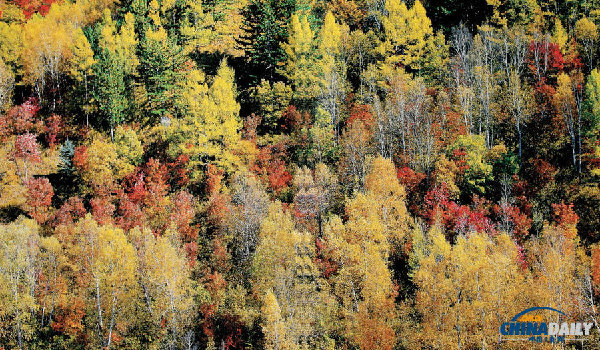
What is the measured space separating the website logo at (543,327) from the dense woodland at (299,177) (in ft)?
2.50

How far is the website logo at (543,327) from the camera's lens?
40.6 m

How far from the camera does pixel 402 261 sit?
54375mm

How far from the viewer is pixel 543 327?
41.1m

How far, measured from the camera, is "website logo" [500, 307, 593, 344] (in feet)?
133

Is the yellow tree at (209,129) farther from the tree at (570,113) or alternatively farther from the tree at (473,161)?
the tree at (570,113)

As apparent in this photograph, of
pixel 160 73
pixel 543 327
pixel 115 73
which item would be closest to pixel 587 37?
pixel 543 327

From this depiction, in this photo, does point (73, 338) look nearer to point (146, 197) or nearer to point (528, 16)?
point (146, 197)

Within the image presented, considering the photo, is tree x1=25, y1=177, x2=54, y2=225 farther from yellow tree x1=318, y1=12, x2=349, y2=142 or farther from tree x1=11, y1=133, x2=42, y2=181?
yellow tree x1=318, y1=12, x2=349, y2=142

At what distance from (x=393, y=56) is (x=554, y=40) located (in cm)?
2008

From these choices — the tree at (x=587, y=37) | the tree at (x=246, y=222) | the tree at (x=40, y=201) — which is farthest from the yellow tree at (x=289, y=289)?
the tree at (x=587, y=37)

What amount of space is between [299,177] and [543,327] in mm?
27785

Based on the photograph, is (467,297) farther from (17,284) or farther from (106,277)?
(17,284)

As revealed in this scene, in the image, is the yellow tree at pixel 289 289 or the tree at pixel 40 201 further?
the tree at pixel 40 201

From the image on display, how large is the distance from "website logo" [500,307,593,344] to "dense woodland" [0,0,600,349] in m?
0.76
